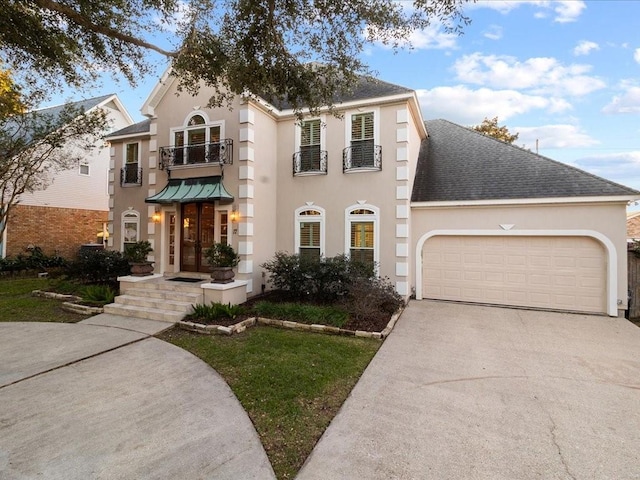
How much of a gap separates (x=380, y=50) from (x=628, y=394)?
7800 millimetres

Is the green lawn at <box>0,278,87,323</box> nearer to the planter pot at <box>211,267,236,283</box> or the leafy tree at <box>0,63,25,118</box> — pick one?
the planter pot at <box>211,267,236,283</box>

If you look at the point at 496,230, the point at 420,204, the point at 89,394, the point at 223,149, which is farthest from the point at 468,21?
the point at 89,394

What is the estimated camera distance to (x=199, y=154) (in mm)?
10523

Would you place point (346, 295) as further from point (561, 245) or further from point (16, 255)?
point (16, 255)

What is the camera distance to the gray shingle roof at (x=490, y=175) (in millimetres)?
8953

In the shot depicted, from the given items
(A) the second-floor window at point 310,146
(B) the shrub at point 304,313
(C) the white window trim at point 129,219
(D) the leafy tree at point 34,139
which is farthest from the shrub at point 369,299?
(D) the leafy tree at point 34,139

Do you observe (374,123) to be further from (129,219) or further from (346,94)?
(129,219)

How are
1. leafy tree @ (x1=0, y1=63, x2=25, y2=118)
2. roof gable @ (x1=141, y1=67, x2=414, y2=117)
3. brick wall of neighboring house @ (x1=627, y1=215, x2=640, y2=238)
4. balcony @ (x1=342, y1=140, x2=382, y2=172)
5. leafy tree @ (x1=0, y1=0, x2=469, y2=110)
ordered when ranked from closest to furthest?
leafy tree @ (x1=0, y1=0, x2=469, y2=110), leafy tree @ (x1=0, y1=63, x2=25, y2=118), roof gable @ (x1=141, y1=67, x2=414, y2=117), balcony @ (x1=342, y1=140, x2=382, y2=172), brick wall of neighboring house @ (x1=627, y1=215, x2=640, y2=238)

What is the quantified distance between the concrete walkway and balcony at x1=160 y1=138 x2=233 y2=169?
6198 mm

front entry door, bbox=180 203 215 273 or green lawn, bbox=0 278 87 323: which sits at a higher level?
front entry door, bbox=180 203 215 273

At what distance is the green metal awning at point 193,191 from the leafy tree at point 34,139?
530 centimetres

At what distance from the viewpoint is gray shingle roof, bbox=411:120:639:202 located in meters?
8.95

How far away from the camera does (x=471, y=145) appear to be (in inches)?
469

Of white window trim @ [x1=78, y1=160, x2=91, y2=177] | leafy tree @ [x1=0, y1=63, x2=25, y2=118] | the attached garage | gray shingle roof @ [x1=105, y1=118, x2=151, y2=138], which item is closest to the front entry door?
gray shingle roof @ [x1=105, y1=118, x2=151, y2=138]
